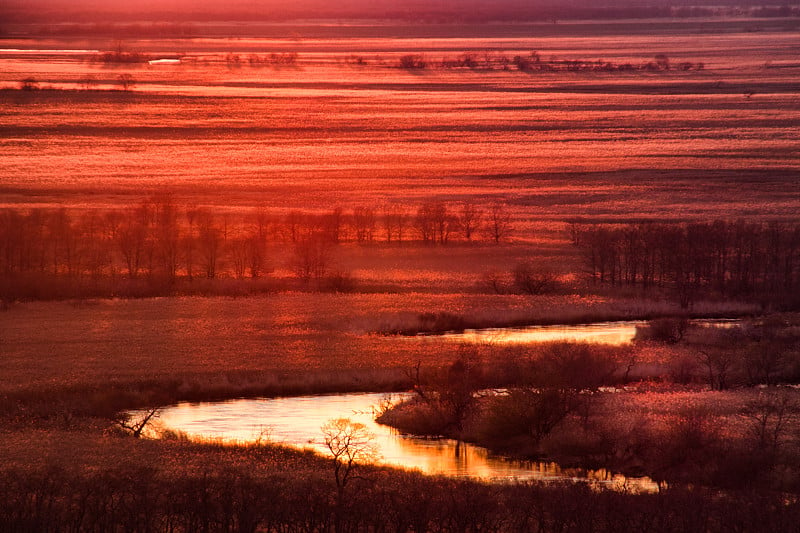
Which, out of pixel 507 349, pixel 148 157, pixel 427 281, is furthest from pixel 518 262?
pixel 148 157

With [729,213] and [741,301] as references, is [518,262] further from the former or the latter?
[729,213]

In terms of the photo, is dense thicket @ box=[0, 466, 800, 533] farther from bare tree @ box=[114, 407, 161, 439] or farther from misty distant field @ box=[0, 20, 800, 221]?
misty distant field @ box=[0, 20, 800, 221]

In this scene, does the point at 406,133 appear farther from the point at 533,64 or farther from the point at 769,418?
the point at 769,418

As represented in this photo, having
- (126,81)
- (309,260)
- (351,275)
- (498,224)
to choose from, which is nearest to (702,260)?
(498,224)

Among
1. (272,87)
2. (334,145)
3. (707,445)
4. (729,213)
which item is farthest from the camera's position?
(272,87)

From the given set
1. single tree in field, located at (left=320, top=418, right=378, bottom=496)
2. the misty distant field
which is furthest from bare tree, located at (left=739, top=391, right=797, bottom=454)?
the misty distant field
